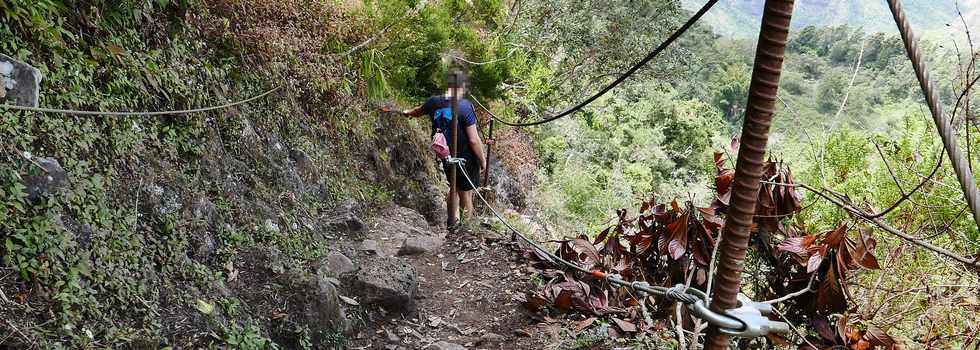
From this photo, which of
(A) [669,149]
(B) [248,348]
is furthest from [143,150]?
(A) [669,149]

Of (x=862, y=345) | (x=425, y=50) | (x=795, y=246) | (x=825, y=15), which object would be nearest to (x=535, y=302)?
(x=795, y=246)

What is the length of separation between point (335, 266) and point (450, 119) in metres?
2.08

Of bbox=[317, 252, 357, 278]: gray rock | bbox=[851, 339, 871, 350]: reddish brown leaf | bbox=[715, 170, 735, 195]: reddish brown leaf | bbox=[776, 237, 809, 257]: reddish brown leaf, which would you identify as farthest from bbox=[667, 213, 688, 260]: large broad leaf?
bbox=[317, 252, 357, 278]: gray rock

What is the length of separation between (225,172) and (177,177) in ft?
1.51

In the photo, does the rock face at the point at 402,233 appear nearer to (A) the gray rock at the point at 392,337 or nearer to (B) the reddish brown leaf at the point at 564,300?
(A) the gray rock at the point at 392,337

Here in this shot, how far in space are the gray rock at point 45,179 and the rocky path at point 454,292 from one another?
5.19 ft

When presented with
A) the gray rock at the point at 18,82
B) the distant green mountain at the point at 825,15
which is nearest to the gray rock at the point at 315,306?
the gray rock at the point at 18,82

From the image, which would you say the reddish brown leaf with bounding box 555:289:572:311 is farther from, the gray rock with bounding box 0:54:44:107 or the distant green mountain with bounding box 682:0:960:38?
the distant green mountain with bounding box 682:0:960:38

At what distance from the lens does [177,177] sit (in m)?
3.07

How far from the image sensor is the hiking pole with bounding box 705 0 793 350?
1288 mm

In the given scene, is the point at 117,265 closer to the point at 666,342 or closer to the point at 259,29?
the point at 259,29

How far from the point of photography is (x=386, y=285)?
12.0ft

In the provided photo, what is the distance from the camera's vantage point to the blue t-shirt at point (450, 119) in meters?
5.34

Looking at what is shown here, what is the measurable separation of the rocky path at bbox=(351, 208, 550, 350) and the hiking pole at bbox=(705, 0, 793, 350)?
7.28ft
